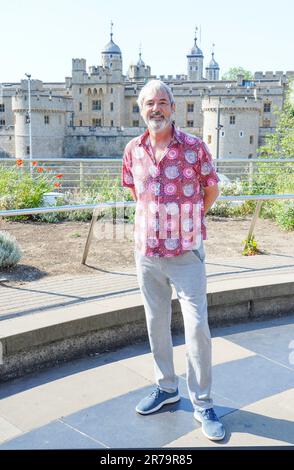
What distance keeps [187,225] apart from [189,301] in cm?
37

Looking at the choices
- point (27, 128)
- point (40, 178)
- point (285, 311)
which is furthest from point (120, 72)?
point (285, 311)

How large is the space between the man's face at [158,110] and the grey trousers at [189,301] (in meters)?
0.63

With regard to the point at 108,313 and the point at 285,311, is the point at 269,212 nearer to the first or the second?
the point at 285,311

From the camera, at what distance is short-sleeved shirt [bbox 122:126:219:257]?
103 inches

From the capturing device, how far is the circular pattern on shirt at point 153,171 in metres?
2.63

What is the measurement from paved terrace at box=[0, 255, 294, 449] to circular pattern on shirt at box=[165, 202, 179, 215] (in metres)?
1.02

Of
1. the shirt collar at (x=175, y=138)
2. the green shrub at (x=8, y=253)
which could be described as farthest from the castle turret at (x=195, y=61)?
the shirt collar at (x=175, y=138)

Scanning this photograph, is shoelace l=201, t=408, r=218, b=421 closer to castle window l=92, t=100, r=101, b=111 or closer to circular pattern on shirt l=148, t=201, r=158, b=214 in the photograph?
circular pattern on shirt l=148, t=201, r=158, b=214

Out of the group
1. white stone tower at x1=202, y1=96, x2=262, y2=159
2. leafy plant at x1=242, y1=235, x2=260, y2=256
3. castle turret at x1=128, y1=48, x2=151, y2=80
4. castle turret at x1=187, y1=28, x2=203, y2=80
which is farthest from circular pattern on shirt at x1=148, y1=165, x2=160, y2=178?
castle turret at x1=187, y1=28, x2=203, y2=80

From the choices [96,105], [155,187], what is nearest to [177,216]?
[155,187]

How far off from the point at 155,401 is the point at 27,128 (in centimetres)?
5321

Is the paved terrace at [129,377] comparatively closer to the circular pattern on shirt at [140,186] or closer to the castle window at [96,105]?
the circular pattern on shirt at [140,186]

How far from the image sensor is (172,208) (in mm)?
2648

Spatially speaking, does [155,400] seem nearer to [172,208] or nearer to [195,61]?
[172,208]
